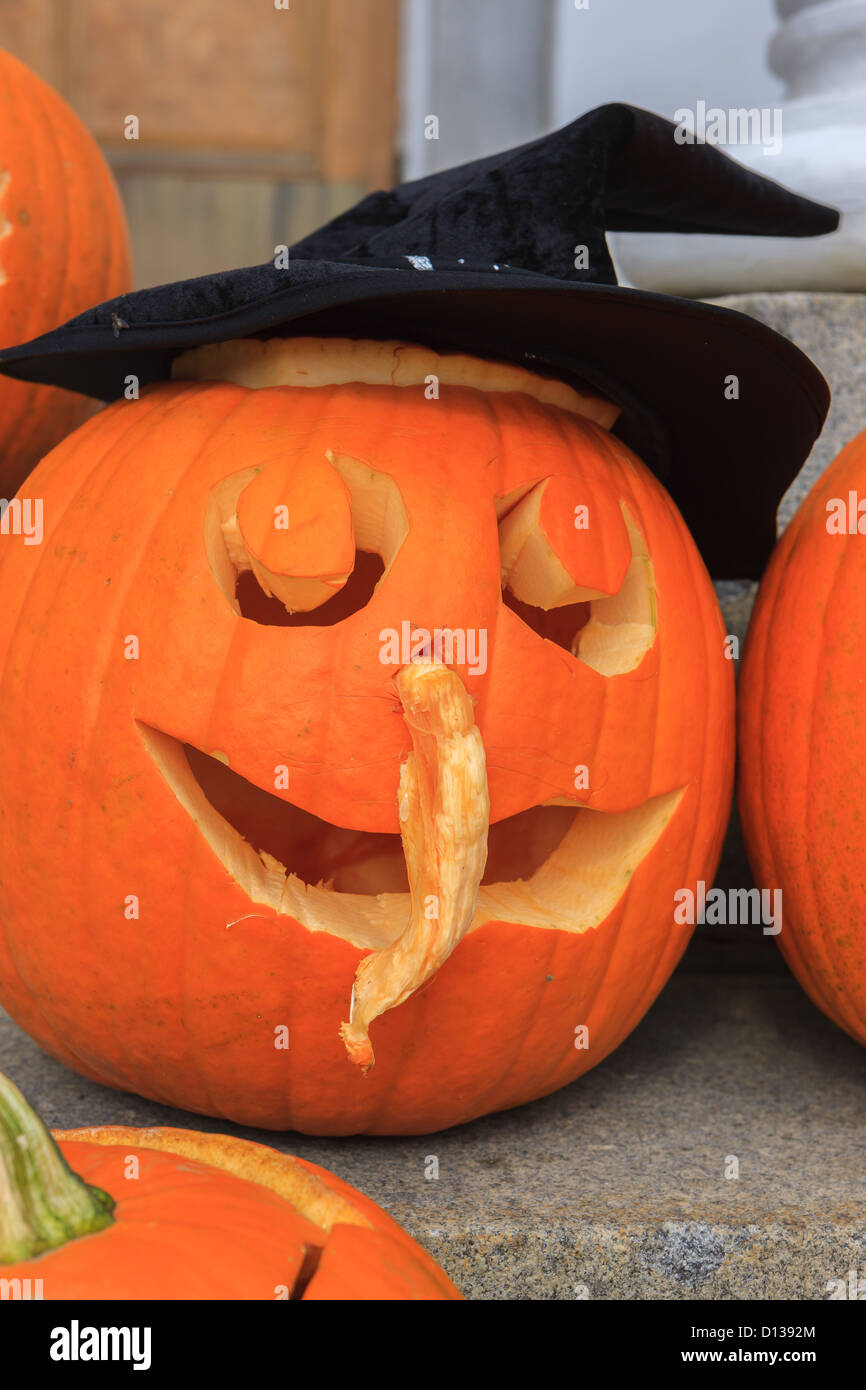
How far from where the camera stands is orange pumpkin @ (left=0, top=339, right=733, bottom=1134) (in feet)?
3.27

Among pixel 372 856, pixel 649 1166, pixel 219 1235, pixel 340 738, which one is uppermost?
pixel 340 738

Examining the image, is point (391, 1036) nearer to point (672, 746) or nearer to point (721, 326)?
point (672, 746)

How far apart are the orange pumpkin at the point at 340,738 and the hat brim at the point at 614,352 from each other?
0.17ft

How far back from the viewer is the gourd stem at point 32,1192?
25.6 inches

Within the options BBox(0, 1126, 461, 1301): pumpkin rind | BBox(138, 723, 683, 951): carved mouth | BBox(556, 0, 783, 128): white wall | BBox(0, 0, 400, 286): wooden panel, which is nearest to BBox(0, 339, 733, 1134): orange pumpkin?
BBox(138, 723, 683, 951): carved mouth

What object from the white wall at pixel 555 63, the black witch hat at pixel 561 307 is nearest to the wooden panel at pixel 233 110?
the white wall at pixel 555 63

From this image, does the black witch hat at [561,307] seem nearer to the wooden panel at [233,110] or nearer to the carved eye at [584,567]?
the carved eye at [584,567]

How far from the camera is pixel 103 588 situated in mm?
1068

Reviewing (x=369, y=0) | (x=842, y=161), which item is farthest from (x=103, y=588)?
(x=369, y=0)

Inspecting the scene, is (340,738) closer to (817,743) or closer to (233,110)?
(817,743)

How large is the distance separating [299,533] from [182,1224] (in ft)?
1.77

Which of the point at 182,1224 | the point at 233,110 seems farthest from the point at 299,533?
the point at 233,110

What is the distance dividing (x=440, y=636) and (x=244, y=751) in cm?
19

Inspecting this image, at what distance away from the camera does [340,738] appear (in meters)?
0.99
